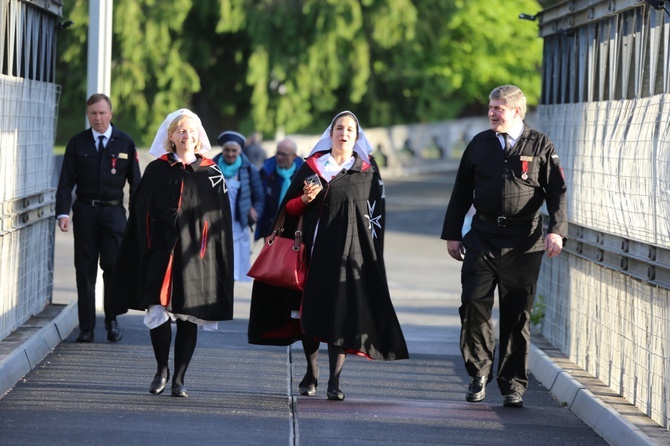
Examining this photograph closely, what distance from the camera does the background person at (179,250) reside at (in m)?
8.88

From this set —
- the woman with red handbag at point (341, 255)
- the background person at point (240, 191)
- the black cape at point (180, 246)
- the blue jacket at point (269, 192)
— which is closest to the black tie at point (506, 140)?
the woman with red handbag at point (341, 255)

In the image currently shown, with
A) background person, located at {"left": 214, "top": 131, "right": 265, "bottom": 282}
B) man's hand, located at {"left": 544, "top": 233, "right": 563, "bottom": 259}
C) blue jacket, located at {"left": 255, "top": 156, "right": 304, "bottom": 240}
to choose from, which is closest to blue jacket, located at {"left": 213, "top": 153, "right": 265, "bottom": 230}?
background person, located at {"left": 214, "top": 131, "right": 265, "bottom": 282}

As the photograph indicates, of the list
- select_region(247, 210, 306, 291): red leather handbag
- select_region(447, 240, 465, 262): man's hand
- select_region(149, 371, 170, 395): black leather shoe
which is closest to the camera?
select_region(149, 371, 170, 395): black leather shoe

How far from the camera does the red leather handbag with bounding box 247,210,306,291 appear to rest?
29.8 feet

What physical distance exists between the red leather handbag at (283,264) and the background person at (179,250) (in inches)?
8.1

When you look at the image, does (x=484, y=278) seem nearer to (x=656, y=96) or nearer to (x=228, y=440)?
(x=656, y=96)

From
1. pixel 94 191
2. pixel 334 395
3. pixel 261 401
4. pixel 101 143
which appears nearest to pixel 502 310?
pixel 334 395

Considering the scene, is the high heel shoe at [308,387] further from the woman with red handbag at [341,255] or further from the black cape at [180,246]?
the black cape at [180,246]

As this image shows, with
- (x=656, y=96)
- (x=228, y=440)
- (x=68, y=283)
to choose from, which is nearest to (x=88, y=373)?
(x=228, y=440)

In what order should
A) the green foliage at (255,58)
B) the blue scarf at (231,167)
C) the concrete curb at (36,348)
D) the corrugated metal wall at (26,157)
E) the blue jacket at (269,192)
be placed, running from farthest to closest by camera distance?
the green foliage at (255,58) → the blue jacket at (269,192) → the blue scarf at (231,167) → the corrugated metal wall at (26,157) → the concrete curb at (36,348)

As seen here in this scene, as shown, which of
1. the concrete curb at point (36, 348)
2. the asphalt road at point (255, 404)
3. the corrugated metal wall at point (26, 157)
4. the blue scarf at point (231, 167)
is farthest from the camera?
the blue scarf at point (231, 167)

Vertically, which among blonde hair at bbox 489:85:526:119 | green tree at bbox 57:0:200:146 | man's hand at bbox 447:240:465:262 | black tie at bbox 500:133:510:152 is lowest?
man's hand at bbox 447:240:465:262

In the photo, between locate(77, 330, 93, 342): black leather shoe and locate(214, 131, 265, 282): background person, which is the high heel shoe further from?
locate(214, 131, 265, 282): background person

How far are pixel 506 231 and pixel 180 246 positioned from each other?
2049 millimetres
